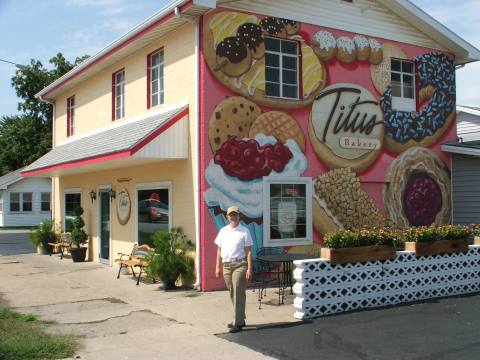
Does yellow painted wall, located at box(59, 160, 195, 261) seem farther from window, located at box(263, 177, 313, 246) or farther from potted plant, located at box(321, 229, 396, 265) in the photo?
potted plant, located at box(321, 229, 396, 265)

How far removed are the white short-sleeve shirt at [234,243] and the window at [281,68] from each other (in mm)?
4929

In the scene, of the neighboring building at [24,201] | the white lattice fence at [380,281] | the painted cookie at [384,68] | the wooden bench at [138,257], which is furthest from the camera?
the neighboring building at [24,201]

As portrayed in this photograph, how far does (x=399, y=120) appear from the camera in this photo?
14008mm

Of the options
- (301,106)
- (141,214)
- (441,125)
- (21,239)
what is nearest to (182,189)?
(141,214)

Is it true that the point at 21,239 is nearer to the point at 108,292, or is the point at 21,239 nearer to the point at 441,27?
the point at 108,292

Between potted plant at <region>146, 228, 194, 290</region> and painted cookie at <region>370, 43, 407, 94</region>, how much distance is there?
618 centimetres

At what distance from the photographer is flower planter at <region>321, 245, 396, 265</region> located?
864 centimetres

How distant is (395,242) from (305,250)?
3.26 m

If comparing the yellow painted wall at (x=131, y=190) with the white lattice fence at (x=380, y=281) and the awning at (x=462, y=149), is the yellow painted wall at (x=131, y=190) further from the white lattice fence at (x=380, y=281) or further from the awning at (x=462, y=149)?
the awning at (x=462, y=149)

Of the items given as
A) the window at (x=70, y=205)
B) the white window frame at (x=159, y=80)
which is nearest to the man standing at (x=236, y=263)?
the white window frame at (x=159, y=80)

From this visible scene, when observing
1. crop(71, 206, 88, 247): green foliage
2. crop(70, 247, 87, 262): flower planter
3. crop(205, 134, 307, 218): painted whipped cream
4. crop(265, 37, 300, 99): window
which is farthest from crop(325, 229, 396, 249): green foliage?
crop(70, 247, 87, 262): flower planter

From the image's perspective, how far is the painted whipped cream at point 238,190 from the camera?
11172 mm

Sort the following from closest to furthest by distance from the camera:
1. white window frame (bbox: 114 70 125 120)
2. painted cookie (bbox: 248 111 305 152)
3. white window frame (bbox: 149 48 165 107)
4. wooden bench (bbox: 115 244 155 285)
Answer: painted cookie (bbox: 248 111 305 152) → wooden bench (bbox: 115 244 155 285) → white window frame (bbox: 149 48 165 107) → white window frame (bbox: 114 70 125 120)

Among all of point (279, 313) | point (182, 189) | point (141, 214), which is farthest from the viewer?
point (141, 214)
